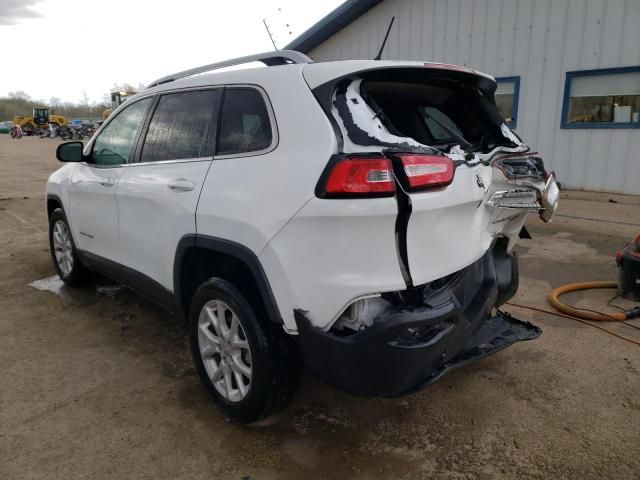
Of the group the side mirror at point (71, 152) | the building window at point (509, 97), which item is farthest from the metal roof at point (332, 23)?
the side mirror at point (71, 152)

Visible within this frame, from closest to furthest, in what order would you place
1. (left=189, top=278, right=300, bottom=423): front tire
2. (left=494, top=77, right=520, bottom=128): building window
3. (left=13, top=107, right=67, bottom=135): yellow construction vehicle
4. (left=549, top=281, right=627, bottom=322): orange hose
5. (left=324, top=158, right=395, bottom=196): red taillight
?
(left=324, top=158, right=395, bottom=196): red taillight
(left=189, top=278, right=300, bottom=423): front tire
(left=549, top=281, right=627, bottom=322): orange hose
(left=494, top=77, right=520, bottom=128): building window
(left=13, top=107, right=67, bottom=135): yellow construction vehicle

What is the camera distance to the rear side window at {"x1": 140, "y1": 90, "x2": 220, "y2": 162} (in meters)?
2.88

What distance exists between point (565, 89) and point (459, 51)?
243cm

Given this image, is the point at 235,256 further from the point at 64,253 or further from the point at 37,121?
the point at 37,121

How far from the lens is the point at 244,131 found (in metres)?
2.61

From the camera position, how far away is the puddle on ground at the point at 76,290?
466 centimetres

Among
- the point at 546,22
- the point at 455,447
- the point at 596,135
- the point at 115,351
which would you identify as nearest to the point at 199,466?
the point at 455,447

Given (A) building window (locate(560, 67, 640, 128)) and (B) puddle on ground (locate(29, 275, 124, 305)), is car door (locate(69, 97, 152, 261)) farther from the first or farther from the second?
(A) building window (locate(560, 67, 640, 128))

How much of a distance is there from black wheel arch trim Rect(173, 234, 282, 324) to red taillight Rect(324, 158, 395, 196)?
1.84 ft

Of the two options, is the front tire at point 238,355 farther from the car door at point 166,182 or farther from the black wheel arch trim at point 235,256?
the car door at point 166,182

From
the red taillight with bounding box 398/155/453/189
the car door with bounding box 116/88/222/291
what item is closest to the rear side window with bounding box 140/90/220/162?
the car door with bounding box 116/88/222/291

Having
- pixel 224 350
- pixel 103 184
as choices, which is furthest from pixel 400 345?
pixel 103 184

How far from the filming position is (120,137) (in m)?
3.82

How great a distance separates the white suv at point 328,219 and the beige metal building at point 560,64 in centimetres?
747
